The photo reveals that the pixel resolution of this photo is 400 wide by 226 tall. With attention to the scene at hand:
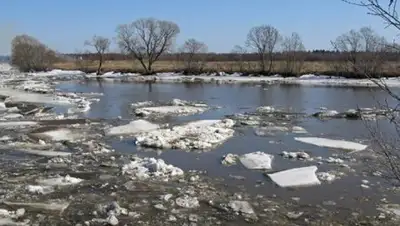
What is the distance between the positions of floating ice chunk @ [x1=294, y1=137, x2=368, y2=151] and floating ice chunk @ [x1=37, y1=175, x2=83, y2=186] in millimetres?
7695

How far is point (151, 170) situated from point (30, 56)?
8427cm

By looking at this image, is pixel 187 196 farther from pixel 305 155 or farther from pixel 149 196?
pixel 305 155

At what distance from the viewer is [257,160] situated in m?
11.8

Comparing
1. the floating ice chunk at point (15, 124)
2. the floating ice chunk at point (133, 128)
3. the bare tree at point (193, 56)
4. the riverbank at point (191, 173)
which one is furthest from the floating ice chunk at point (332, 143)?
the bare tree at point (193, 56)

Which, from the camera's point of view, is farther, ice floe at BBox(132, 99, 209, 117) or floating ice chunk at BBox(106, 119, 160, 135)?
ice floe at BBox(132, 99, 209, 117)

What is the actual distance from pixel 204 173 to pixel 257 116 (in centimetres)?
1097

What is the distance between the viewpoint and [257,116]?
21312 mm

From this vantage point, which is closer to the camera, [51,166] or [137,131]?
[51,166]

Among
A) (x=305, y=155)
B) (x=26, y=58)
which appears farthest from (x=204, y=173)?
Answer: (x=26, y=58)

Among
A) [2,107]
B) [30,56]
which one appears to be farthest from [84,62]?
[2,107]

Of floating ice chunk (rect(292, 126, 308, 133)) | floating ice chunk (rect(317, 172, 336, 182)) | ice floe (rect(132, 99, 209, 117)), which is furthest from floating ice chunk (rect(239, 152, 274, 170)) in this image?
ice floe (rect(132, 99, 209, 117))

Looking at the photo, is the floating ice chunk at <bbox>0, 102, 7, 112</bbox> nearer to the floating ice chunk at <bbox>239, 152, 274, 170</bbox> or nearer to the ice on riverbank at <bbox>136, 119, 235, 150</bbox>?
the ice on riverbank at <bbox>136, 119, 235, 150</bbox>

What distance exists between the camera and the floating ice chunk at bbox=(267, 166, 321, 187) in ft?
31.9

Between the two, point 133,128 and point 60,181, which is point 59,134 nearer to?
point 133,128
